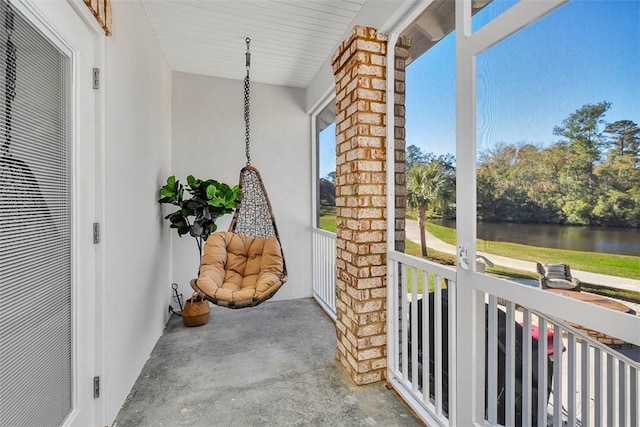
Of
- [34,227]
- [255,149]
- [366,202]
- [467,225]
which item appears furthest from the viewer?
[255,149]

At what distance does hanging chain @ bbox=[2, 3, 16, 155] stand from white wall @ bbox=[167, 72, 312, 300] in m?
2.59

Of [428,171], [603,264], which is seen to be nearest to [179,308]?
[428,171]

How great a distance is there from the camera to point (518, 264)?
4.09 ft

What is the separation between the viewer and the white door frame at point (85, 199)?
1.48m

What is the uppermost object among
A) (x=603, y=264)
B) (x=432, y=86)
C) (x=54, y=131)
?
(x=432, y=86)

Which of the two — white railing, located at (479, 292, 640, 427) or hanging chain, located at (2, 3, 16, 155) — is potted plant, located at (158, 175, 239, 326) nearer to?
hanging chain, located at (2, 3, 16, 155)

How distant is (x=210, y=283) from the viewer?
2.60 meters

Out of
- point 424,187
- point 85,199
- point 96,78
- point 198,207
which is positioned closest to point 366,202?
point 424,187

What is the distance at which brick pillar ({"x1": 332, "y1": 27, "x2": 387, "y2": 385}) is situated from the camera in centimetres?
205

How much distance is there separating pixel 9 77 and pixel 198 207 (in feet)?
6.60

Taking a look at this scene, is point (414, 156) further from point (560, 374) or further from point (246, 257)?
point (246, 257)

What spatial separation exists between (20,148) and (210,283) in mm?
1685

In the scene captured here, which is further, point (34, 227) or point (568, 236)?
point (34, 227)

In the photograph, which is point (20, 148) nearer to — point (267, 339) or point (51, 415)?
point (51, 415)
